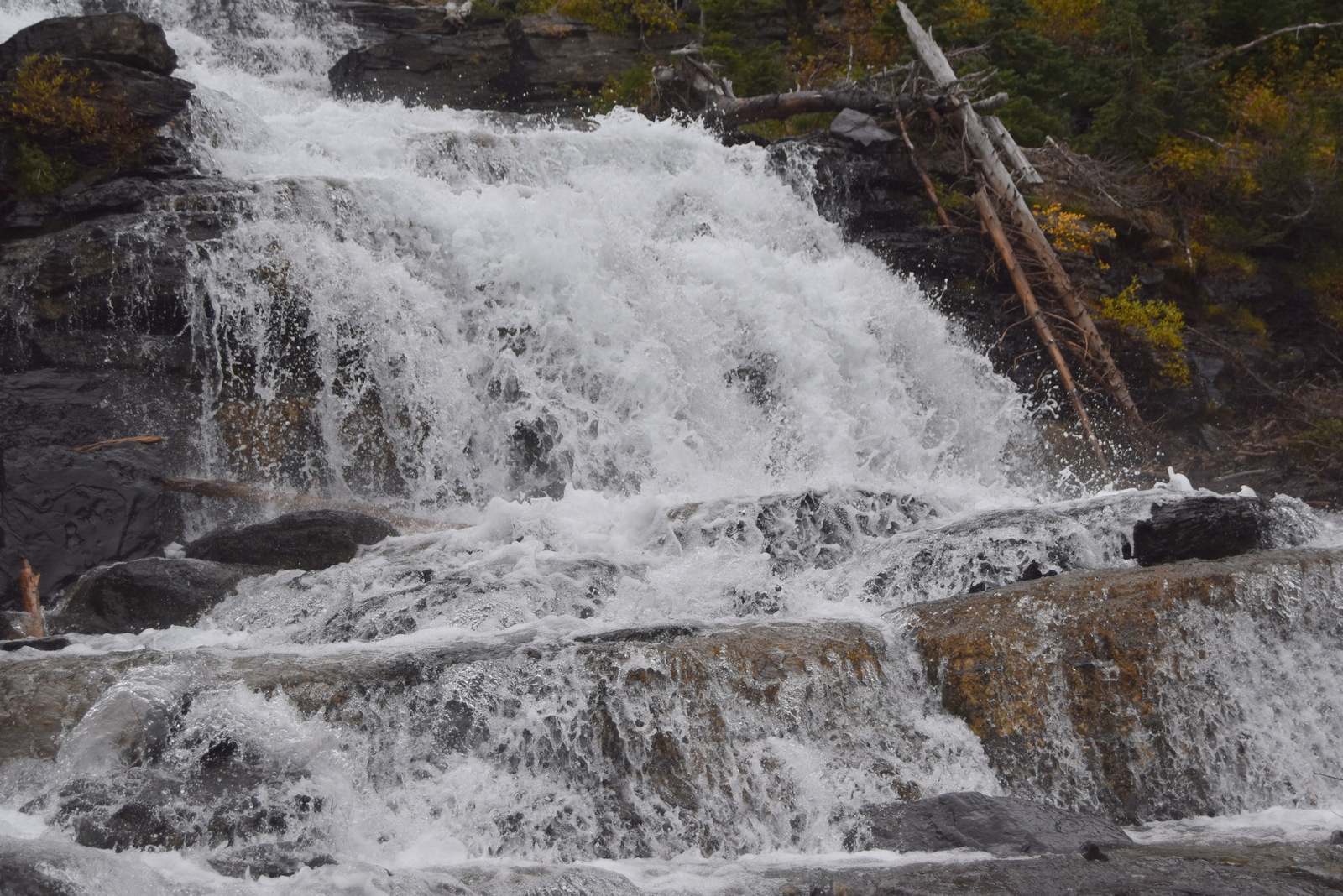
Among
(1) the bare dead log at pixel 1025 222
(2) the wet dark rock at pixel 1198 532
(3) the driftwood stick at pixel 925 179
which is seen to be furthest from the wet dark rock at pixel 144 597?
(1) the bare dead log at pixel 1025 222

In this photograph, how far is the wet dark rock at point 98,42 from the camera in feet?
38.8

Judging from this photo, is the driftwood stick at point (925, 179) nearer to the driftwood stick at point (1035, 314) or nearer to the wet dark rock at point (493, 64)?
the driftwood stick at point (1035, 314)

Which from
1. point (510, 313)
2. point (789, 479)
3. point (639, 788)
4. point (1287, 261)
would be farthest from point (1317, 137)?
point (639, 788)

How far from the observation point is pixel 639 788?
484 cm

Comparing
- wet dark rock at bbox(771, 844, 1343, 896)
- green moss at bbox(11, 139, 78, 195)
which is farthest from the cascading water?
green moss at bbox(11, 139, 78, 195)

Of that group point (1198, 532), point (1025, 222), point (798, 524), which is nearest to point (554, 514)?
point (798, 524)

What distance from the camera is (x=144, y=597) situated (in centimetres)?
716

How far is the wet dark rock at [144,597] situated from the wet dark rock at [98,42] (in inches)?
299

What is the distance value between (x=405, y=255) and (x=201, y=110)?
3814 mm

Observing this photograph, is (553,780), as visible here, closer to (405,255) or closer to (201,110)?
(405,255)

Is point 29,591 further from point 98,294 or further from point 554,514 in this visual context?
point 554,514

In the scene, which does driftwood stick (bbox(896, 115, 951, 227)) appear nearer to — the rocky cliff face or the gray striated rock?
the gray striated rock

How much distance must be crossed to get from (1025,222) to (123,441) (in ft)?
39.6

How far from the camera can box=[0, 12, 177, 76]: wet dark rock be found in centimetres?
1181
